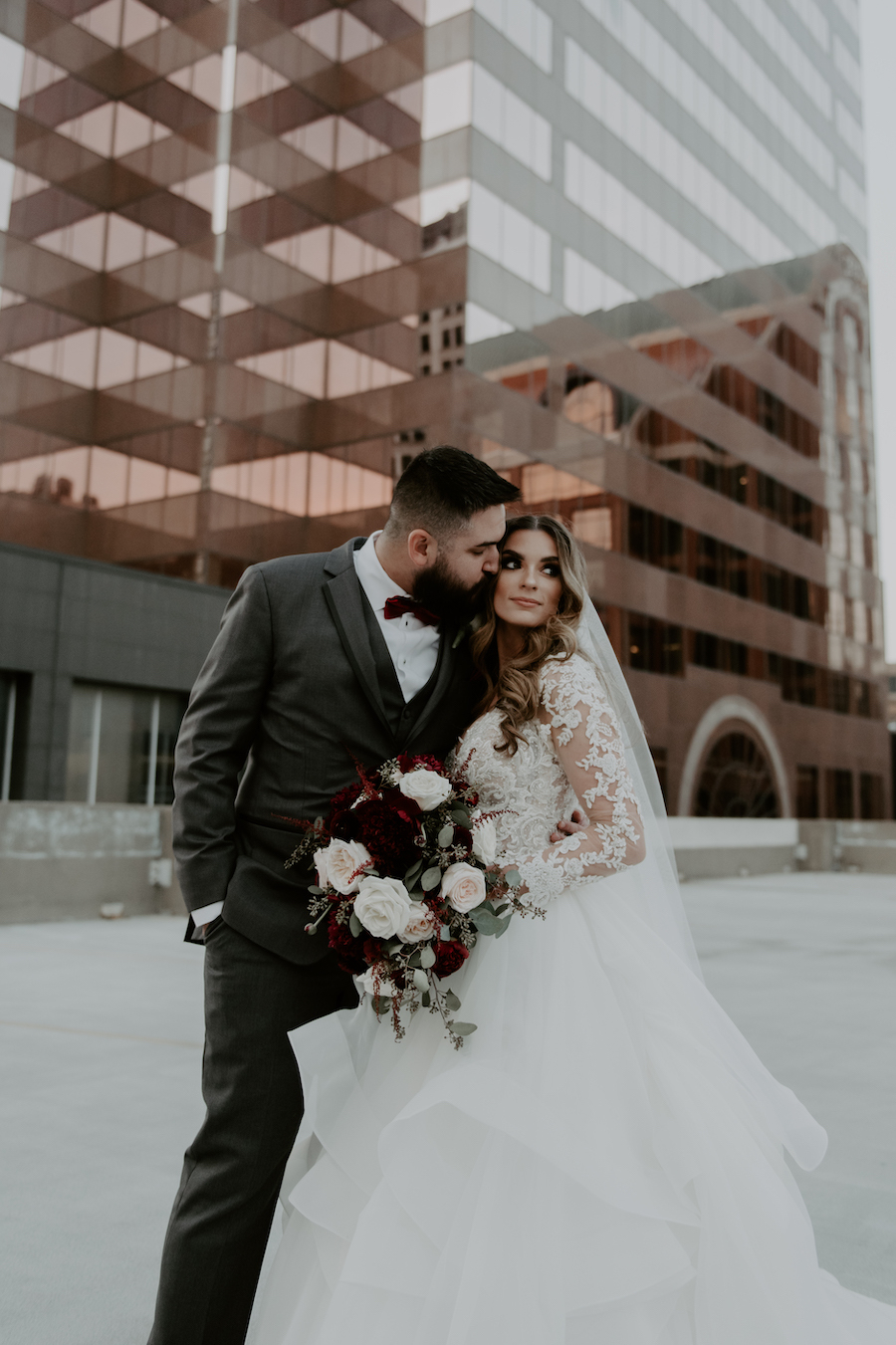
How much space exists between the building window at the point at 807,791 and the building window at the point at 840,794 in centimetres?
99

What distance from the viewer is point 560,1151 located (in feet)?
8.34

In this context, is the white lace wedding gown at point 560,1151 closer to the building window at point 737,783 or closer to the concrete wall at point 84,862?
the concrete wall at point 84,862

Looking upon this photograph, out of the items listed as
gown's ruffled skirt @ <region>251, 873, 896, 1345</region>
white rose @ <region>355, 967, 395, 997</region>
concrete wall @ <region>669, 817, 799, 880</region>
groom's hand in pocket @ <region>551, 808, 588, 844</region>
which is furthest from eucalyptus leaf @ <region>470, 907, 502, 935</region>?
concrete wall @ <region>669, 817, 799, 880</region>

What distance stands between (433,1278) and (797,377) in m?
44.4

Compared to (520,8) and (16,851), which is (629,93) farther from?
(16,851)

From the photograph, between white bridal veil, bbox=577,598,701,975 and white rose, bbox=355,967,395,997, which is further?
white bridal veil, bbox=577,598,701,975

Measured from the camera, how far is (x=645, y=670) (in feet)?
109

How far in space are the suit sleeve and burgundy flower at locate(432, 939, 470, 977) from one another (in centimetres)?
59

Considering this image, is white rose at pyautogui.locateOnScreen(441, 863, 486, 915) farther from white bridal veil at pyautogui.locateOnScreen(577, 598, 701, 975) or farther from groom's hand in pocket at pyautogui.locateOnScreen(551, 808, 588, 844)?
white bridal veil at pyautogui.locateOnScreen(577, 598, 701, 975)

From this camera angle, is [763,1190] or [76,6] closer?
[763,1190]

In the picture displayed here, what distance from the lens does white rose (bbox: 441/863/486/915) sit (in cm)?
253

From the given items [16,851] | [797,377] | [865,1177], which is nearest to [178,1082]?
[865,1177]

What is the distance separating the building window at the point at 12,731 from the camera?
20.5m

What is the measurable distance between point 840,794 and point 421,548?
4522cm
